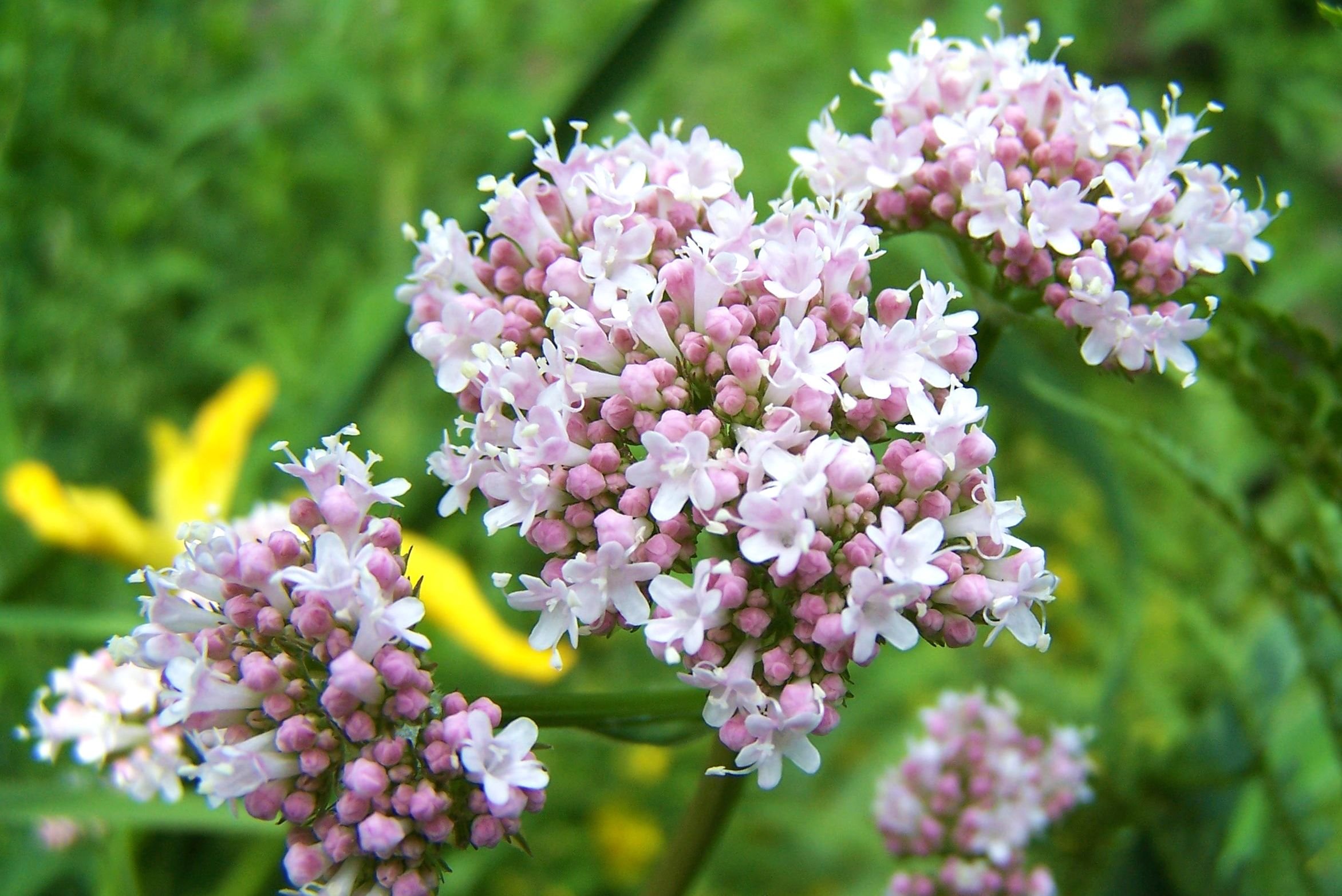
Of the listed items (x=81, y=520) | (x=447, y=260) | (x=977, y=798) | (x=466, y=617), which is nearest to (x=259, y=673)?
(x=447, y=260)

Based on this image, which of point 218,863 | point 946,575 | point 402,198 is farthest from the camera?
point 402,198

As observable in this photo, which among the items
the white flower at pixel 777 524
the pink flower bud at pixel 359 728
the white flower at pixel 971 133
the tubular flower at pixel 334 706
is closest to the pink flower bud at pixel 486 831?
the tubular flower at pixel 334 706

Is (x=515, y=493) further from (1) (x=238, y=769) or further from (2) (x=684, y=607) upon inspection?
(1) (x=238, y=769)

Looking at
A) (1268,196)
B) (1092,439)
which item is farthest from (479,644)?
(1268,196)

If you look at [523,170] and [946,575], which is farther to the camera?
[523,170]

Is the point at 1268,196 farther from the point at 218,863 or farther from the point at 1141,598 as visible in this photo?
the point at 218,863

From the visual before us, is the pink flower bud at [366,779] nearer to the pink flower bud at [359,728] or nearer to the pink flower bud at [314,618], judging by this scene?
the pink flower bud at [359,728]

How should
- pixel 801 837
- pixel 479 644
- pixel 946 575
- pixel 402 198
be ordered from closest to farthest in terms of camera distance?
pixel 946 575 < pixel 479 644 < pixel 801 837 < pixel 402 198
